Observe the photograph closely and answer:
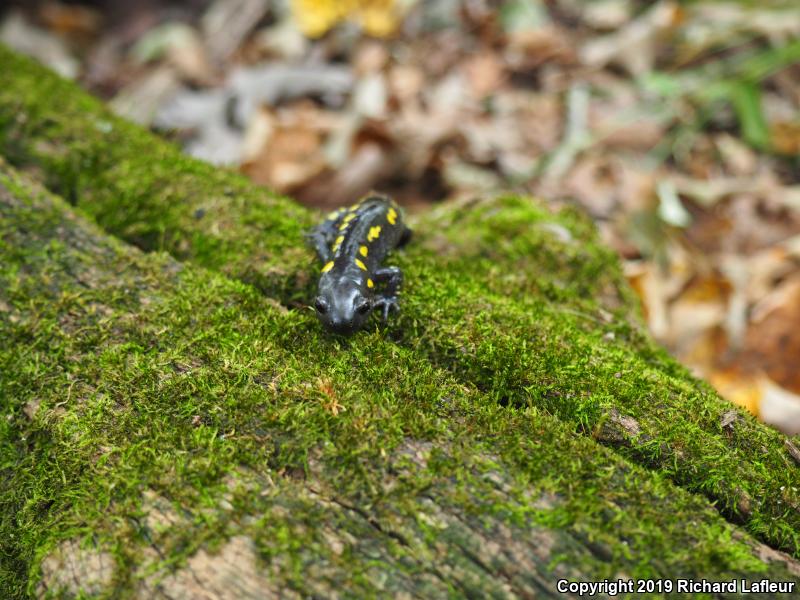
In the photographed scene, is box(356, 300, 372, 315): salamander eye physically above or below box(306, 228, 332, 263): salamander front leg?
below

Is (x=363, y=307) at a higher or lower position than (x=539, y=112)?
lower

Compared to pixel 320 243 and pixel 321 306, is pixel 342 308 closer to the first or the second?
pixel 321 306

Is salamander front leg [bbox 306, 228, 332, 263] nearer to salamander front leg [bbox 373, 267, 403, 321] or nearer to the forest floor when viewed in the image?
salamander front leg [bbox 373, 267, 403, 321]

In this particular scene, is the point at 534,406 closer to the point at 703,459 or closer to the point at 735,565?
the point at 703,459

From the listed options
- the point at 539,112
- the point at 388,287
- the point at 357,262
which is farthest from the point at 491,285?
the point at 539,112

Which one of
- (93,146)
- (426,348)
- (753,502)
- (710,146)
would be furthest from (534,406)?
(710,146)

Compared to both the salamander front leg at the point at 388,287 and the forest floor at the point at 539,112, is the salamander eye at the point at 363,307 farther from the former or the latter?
the forest floor at the point at 539,112

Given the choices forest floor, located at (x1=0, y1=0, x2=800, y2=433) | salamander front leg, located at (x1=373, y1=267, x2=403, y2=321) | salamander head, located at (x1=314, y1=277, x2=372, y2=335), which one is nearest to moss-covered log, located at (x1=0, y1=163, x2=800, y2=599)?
salamander head, located at (x1=314, y1=277, x2=372, y2=335)
